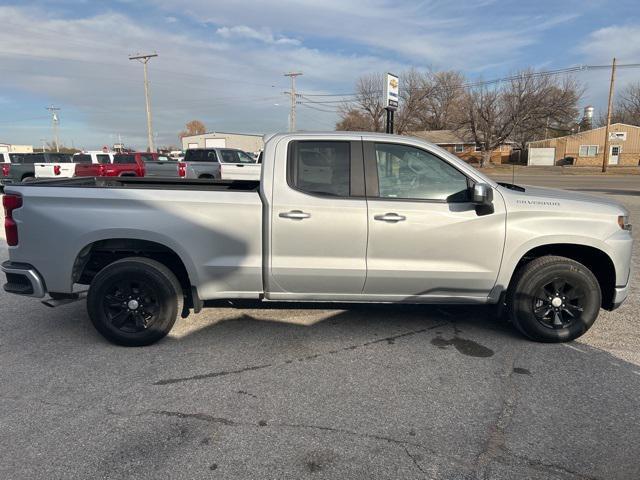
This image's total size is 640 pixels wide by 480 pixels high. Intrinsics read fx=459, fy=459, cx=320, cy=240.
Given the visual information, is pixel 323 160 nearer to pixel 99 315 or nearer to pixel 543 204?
pixel 543 204

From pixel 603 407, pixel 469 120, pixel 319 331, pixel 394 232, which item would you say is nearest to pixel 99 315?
pixel 319 331

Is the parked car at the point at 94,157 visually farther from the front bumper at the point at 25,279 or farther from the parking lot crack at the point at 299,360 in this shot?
the parking lot crack at the point at 299,360

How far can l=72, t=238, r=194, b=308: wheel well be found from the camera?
413cm

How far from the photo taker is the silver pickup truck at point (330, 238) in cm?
396

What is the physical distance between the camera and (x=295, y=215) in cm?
396

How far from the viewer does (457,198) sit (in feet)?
13.3

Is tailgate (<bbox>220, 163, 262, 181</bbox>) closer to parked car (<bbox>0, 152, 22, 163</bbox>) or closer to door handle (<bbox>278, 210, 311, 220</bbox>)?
parked car (<bbox>0, 152, 22, 163</bbox>)

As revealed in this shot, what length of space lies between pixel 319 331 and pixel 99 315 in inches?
79.3

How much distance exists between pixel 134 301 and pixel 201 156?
1560cm

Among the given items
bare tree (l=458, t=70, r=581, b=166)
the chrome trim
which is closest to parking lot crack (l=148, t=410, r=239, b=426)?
the chrome trim

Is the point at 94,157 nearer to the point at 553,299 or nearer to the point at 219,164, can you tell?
the point at 219,164

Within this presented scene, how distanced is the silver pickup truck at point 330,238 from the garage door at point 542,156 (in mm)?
63694

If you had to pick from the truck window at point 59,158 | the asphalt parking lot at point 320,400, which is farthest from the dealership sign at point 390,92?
the truck window at point 59,158

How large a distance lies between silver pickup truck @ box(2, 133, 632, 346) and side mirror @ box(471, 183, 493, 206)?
0.02m
